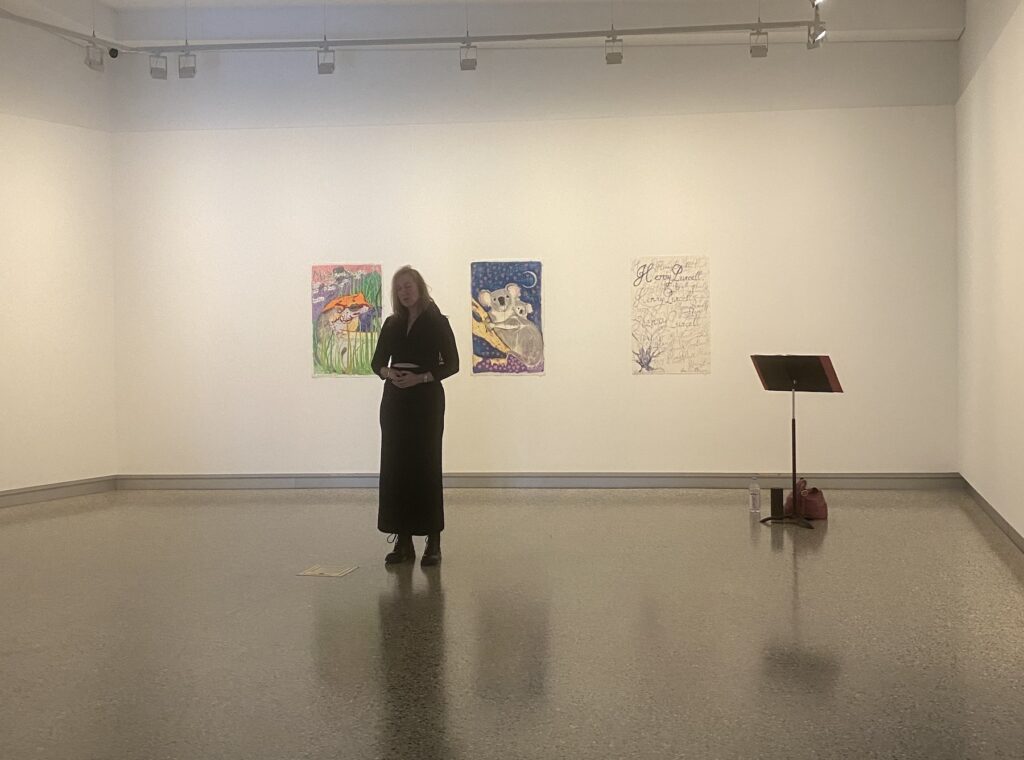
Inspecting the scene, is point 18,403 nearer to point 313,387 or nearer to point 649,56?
point 313,387

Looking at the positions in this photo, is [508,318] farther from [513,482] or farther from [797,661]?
[797,661]

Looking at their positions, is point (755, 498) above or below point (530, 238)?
below

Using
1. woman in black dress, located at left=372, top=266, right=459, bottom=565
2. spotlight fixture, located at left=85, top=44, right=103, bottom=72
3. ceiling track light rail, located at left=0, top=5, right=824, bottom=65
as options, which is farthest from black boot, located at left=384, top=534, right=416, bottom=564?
spotlight fixture, located at left=85, top=44, right=103, bottom=72

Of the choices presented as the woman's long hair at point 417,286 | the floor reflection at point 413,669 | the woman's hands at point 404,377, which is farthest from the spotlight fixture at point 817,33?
the floor reflection at point 413,669

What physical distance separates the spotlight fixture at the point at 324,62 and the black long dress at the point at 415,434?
12.6 ft

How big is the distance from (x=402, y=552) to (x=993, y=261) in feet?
17.2

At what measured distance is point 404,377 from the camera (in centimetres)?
727

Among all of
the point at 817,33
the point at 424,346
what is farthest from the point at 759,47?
the point at 424,346

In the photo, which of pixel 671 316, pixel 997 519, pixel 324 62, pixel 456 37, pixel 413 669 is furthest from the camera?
pixel 671 316

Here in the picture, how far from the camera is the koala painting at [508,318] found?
10977mm

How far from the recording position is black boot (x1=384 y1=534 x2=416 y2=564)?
7340 mm

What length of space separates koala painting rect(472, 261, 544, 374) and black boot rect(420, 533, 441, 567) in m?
3.81

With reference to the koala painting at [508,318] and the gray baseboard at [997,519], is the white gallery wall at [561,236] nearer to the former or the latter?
the koala painting at [508,318]

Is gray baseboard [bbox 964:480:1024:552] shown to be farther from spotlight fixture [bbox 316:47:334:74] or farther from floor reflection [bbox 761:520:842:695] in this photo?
spotlight fixture [bbox 316:47:334:74]
